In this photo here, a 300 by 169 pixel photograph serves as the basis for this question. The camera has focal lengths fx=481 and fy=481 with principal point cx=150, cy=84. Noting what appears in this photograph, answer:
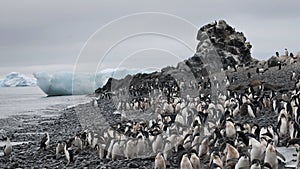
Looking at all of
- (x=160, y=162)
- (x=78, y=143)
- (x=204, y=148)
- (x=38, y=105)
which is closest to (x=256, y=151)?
(x=204, y=148)

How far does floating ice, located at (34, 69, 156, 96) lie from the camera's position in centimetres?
6231

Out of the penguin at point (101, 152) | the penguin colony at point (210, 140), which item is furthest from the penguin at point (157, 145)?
the penguin at point (101, 152)

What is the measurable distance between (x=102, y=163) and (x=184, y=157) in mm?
3044

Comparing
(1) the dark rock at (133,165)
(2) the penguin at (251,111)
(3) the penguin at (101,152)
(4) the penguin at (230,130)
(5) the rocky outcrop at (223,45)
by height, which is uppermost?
(5) the rocky outcrop at (223,45)

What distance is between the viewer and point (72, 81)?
6788 cm

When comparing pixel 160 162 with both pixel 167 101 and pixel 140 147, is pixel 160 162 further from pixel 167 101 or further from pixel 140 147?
pixel 167 101

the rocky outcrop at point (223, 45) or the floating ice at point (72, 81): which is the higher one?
the rocky outcrop at point (223, 45)

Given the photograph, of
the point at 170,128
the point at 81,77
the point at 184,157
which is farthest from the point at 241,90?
the point at 81,77

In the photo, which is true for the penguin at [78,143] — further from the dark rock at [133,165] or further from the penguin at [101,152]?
the dark rock at [133,165]

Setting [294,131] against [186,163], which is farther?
[294,131]

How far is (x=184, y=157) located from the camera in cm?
880

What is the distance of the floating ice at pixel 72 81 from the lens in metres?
62.3

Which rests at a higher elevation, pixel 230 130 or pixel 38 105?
pixel 38 105

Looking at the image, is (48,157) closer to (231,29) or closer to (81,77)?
(231,29)
